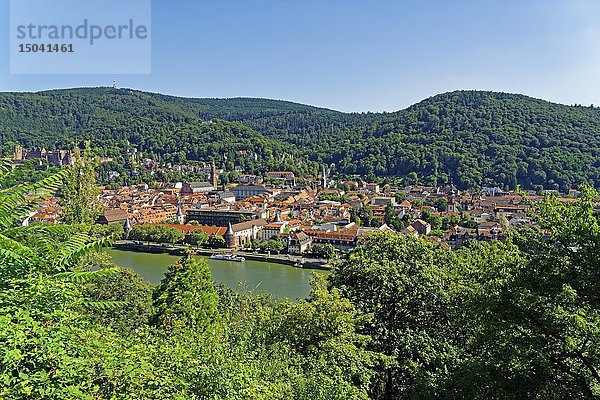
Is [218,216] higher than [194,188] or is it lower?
lower

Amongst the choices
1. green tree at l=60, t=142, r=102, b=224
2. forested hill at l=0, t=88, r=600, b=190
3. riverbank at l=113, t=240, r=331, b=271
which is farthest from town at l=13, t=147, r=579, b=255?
green tree at l=60, t=142, r=102, b=224

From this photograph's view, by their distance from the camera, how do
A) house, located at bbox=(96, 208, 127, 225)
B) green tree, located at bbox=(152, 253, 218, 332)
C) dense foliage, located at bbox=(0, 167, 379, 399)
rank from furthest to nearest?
house, located at bbox=(96, 208, 127, 225) < green tree, located at bbox=(152, 253, 218, 332) < dense foliage, located at bbox=(0, 167, 379, 399)

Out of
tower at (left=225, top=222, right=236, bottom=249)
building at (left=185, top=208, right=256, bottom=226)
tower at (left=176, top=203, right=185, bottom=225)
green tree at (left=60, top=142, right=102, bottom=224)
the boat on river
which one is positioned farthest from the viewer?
tower at (left=176, top=203, right=185, bottom=225)

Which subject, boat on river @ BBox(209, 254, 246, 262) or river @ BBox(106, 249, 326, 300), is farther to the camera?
boat on river @ BBox(209, 254, 246, 262)

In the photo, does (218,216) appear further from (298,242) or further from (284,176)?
(284,176)

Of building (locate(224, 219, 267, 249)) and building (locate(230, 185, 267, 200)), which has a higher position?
building (locate(230, 185, 267, 200))

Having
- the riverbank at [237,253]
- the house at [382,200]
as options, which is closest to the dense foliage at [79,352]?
the riverbank at [237,253]

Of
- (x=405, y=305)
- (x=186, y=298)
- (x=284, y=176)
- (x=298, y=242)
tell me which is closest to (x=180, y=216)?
(x=298, y=242)

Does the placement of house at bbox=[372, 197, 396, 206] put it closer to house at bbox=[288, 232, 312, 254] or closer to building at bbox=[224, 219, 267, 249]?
building at bbox=[224, 219, 267, 249]
